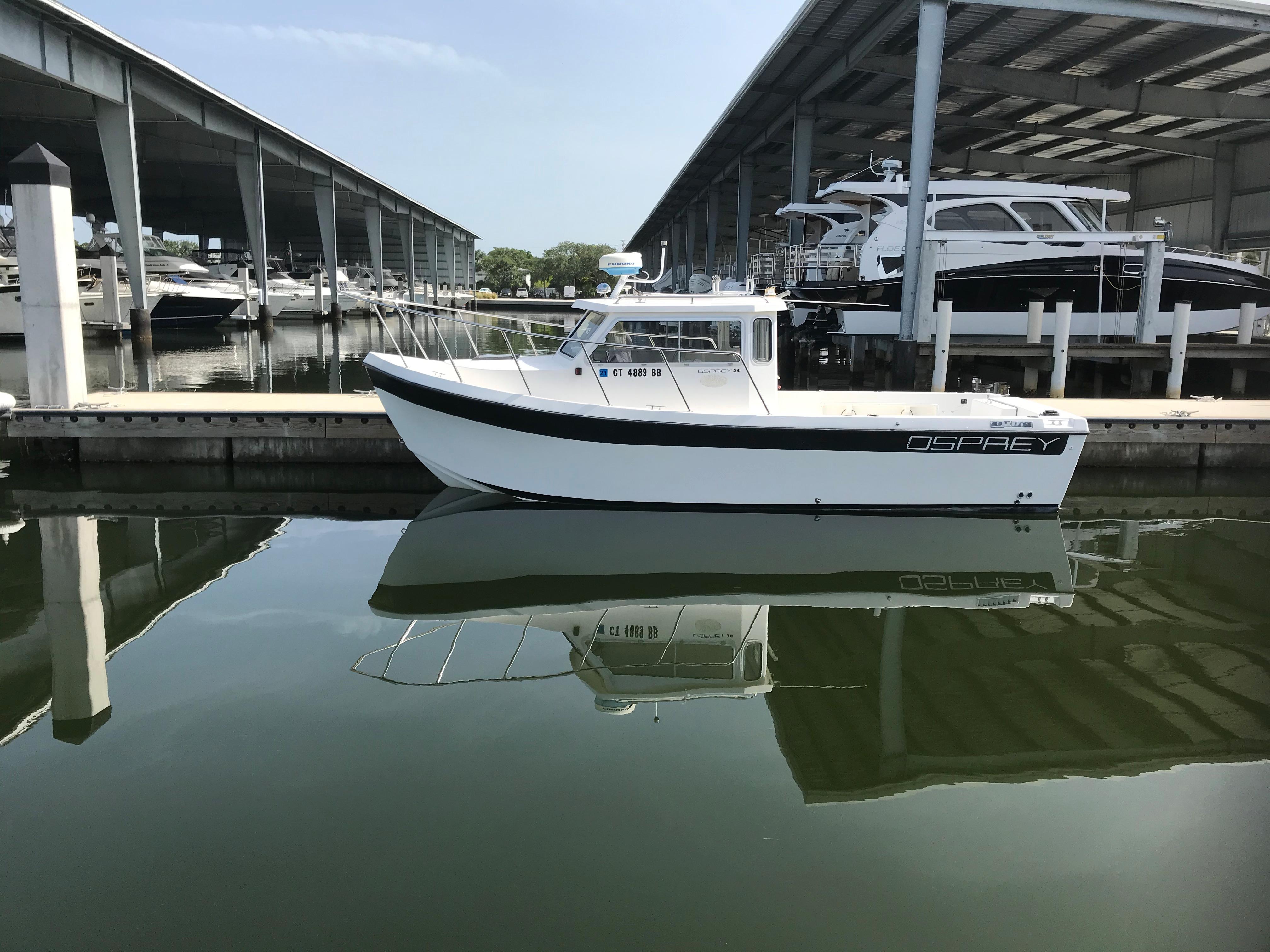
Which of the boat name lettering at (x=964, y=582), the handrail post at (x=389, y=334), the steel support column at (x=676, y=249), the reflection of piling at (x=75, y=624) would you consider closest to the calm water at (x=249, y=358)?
the handrail post at (x=389, y=334)

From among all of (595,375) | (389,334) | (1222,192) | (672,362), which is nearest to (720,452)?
(672,362)

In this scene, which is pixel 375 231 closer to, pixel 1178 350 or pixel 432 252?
pixel 432 252

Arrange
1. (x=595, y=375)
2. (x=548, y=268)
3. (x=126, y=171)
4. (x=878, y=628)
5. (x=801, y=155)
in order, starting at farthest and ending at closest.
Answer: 1. (x=548, y=268)
2. (x=801, y=155)
3. (x=126, y=171)
4. (x=595, y=375)
5. (x=878, y=628)

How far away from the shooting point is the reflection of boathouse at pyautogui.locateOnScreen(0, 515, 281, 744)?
14.9 ft

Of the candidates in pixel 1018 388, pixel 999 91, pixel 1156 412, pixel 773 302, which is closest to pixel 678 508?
pixel 773 302

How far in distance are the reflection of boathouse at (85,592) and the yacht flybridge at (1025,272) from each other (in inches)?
390

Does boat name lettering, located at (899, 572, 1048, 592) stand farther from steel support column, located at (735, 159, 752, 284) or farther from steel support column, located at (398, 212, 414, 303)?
steel support column, located at (398, 212, 414, 303)

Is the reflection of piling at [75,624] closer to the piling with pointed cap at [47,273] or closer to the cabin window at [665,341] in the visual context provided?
the piling with pointed cap at [47,273]

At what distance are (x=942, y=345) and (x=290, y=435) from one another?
26.3 ft

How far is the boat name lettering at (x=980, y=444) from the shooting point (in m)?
7.57

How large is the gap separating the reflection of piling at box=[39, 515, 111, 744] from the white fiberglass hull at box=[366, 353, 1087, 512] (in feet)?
8.63

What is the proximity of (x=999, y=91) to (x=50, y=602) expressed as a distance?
18158mm

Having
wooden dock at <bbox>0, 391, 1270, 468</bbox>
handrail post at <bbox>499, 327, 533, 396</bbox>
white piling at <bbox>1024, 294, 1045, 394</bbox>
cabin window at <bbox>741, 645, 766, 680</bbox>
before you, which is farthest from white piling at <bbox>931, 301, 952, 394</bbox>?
cabin window at <bbox>741, 645, 766, 680</bbox>

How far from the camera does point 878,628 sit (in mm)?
5707
